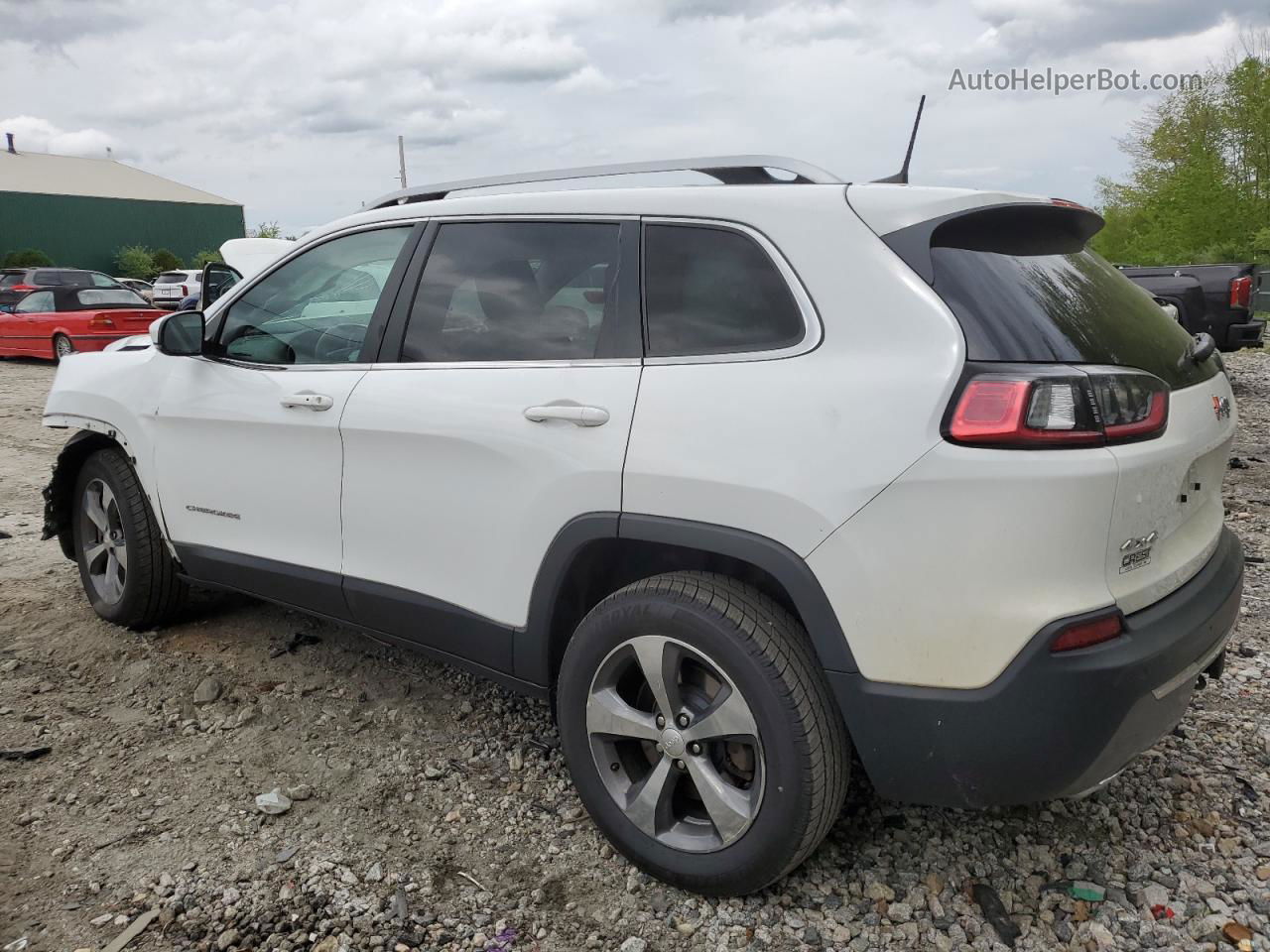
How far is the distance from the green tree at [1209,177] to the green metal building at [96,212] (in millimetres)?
47939

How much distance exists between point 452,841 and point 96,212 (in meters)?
57.8

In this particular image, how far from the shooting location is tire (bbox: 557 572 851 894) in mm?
2201

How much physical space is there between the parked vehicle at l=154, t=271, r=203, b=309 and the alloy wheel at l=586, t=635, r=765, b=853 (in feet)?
89.0

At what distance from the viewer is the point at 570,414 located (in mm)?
2531

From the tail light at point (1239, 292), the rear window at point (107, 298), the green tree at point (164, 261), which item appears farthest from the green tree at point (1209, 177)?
the green tree at point (164, 261)

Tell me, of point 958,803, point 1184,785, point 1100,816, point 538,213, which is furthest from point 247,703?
point 1184,785

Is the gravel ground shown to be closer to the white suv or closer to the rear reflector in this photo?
the white suv

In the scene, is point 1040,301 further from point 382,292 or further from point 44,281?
point 44,281

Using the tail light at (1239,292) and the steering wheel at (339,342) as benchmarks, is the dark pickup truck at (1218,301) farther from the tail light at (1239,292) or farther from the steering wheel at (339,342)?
the steering wheel at (339,342)

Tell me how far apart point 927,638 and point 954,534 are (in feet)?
0.77

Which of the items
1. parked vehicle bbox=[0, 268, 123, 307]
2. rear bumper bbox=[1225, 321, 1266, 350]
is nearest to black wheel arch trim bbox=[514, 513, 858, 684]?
rear bumper bbox=[1225, 321, 1266, 350]

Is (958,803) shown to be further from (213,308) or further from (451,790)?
(213,308)

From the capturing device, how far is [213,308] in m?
3.71

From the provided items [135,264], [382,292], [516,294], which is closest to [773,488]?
[516,294]
